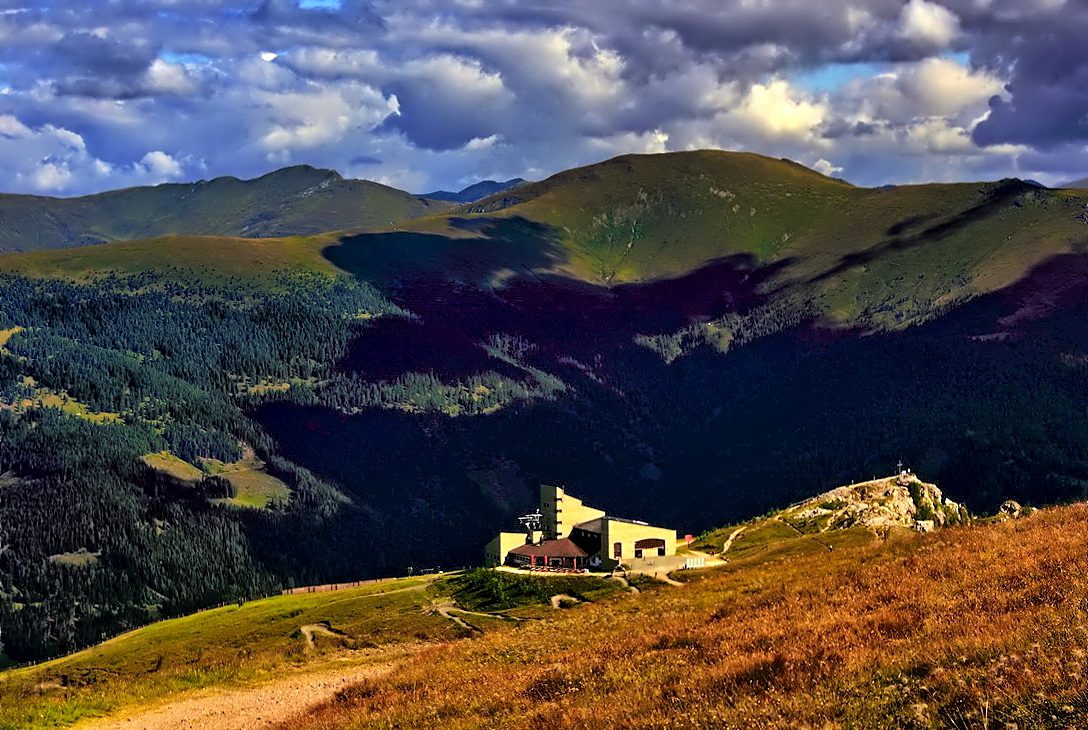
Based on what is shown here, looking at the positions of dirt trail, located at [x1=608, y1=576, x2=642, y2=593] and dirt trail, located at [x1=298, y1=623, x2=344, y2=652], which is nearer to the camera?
dirt trail, located at [x1=608, y1=576, x2=642, y2=593]

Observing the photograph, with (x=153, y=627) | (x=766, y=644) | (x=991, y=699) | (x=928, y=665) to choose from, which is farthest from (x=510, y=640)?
(x=153, y=627)

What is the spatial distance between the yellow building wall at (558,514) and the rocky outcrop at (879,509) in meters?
24.7

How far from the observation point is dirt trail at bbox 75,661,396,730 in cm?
4550

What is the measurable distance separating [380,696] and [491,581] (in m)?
61.1

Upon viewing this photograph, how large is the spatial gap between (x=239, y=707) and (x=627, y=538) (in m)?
65.7

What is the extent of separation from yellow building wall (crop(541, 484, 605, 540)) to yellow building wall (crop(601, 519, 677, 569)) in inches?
646

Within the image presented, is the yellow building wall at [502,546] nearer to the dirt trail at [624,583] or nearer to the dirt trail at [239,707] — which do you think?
the dirt trail at [624,583]

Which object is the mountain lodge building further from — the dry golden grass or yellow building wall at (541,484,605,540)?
the dry golden grass

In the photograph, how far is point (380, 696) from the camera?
37.5 m

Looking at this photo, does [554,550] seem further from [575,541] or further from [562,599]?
[562,599]

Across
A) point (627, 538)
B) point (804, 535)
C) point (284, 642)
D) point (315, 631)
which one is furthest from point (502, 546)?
point (284, 642)

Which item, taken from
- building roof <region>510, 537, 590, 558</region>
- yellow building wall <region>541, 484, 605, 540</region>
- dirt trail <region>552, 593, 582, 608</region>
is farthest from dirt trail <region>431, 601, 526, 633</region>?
yellow building wall <region>541, 484, 605, 540</region>

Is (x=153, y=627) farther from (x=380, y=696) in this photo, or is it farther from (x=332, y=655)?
(x=380, y=696)

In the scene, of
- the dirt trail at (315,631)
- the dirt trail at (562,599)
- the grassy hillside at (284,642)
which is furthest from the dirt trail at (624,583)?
the dirt trail at (315,631)
